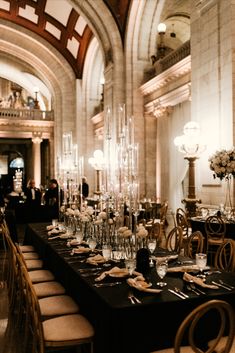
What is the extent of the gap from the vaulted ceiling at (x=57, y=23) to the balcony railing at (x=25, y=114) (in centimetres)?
344

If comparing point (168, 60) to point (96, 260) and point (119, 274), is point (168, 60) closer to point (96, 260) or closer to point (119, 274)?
point (96, 260)

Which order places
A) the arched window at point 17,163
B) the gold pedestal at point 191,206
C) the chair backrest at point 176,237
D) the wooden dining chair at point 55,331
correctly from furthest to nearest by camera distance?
the arched window at point 17,163, the gold pedestal at point 191,206, the chair backrest at point 176,237, the wooden dining chair at point 55,331

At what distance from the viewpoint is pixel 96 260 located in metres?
3.80

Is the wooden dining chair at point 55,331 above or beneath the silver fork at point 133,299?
beneath

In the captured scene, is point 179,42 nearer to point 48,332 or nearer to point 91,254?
point 91,254

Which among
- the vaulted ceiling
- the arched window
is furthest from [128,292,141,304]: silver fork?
the arched window

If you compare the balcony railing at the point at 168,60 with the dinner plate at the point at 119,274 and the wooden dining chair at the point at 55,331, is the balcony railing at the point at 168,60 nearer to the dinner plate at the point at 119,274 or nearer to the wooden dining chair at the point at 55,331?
the dinner plate at the point at 119,274

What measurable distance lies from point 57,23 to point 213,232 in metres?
14.2

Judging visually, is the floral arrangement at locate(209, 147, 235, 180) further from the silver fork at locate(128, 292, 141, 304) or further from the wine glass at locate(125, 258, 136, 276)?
the silver fork at locate(128, 292, 141, 304)

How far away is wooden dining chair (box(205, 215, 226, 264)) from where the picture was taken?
6.32 metres

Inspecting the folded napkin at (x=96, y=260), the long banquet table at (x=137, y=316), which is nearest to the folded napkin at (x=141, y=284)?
the long banquet table at (x=137, y=316)

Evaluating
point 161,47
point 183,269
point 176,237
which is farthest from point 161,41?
point 183,269

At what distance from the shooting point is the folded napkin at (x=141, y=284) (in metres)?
2.84

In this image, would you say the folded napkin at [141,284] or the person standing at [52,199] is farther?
the person standing at [52,199]
